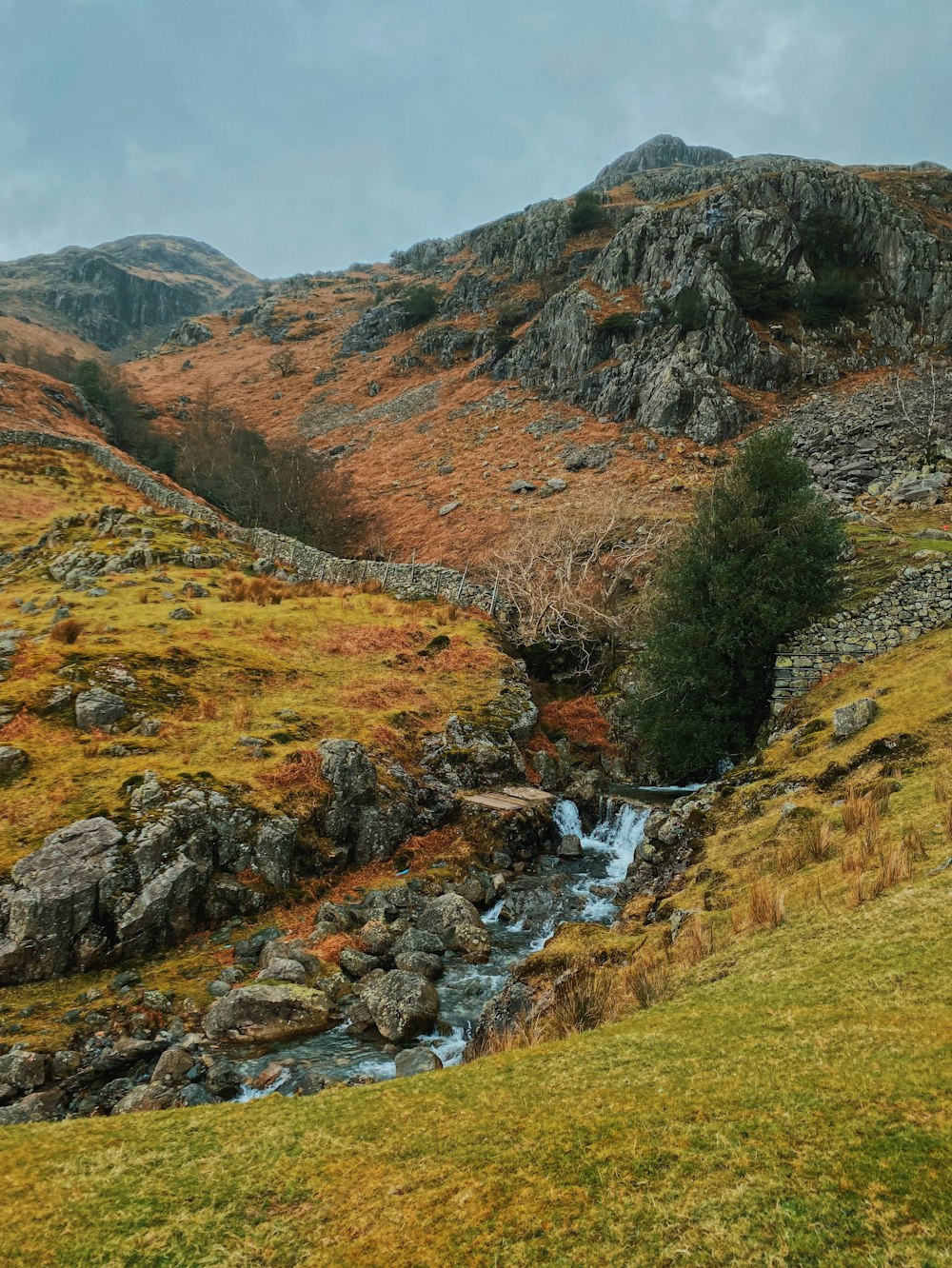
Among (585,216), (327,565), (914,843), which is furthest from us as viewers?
(585,216)

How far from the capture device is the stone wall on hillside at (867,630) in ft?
65.2

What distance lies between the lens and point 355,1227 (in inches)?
178

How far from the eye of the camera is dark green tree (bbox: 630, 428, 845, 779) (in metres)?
21.7

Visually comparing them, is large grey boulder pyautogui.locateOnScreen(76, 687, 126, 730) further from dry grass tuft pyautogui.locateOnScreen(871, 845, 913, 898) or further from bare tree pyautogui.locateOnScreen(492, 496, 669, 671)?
bare tree pyautogui.locateOnScreen(492, 496, 669, 671)

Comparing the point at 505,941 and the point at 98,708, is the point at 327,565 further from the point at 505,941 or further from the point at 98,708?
the point at 505,941

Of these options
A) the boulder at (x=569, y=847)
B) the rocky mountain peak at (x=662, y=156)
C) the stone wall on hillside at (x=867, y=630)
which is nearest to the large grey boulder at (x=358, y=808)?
the boulder at (x=569, y=847)

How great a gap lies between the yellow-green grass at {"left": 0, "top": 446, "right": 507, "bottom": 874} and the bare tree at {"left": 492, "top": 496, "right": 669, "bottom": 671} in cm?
419

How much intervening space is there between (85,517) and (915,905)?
41.4m

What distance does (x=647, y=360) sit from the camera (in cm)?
5541

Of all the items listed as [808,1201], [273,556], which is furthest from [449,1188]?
[273,556]

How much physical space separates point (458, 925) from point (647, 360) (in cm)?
5256

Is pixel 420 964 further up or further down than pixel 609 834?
further up

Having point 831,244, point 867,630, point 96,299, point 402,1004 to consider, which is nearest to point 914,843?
point 402,1004

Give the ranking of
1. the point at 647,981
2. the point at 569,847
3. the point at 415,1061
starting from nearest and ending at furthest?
the point at 647,981, the point at 415,1061, the point at 569,847
